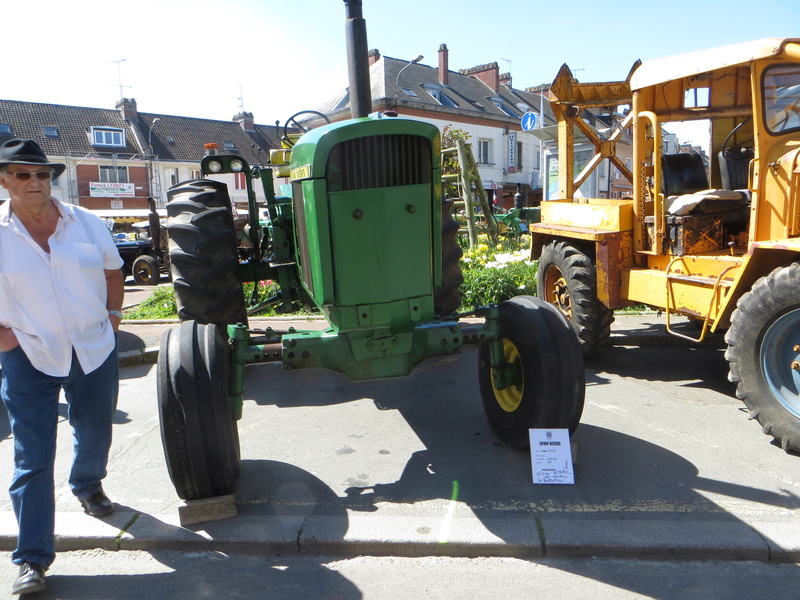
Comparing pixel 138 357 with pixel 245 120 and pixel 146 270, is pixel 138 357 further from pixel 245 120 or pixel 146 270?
pixel 245 120

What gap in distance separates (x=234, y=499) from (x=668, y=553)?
207cm

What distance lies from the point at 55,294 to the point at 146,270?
1297 cm

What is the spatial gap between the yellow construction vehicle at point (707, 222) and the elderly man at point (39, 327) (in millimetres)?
3669

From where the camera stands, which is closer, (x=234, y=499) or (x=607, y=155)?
(x=234, y=499)

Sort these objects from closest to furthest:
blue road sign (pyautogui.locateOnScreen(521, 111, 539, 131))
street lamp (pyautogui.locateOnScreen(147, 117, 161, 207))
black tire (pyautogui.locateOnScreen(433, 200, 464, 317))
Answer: black tire (pyautogui.locateOnScreen(433, 200, 464, 317)), blue road sign (pyautogui.locateOnScreen(521, 111, 539, 131)), street lamp (pyautogui.locateOnScreen(147, 117, 161, 207))

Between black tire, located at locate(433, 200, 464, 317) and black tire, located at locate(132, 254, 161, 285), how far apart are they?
38.6ft

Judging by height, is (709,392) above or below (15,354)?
below

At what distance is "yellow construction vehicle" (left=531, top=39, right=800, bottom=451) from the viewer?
154 inches

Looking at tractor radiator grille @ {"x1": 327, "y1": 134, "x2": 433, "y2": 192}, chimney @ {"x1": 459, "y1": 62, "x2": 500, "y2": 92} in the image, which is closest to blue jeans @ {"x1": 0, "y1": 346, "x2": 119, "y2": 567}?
tractor radiator grille @ {"x1": 327, "y1": 134, "x2": 433, "y2": 192}

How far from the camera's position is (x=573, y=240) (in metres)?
6.16

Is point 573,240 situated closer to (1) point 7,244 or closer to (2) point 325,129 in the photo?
(2) point 325,129

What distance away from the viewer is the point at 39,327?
291cm

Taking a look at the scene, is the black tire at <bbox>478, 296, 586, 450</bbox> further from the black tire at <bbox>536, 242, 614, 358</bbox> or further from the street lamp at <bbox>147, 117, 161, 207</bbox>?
the street lamp at <bbox>147, 117, 161, 207</bbox>

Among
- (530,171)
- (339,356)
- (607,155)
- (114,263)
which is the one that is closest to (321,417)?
(339,356)
